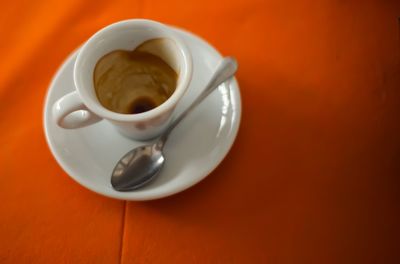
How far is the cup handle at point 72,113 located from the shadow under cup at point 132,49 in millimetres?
15

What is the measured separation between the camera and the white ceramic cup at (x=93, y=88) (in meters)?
0.45

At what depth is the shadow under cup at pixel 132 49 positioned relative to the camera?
445 mm

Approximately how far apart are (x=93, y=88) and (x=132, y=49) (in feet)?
0.27

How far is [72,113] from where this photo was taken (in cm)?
48

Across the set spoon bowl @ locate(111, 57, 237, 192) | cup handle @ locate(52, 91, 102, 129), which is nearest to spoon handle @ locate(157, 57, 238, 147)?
spoon bowl @ locate(111, 57, 237, 192)

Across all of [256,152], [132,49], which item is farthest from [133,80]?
[256,152]

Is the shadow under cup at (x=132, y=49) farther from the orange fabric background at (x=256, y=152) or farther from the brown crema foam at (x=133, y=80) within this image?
the orange fabric background at (x=256, y=152)

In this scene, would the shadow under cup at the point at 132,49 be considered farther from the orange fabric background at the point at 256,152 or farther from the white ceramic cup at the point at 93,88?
the orange fabric background at the point at 256,152

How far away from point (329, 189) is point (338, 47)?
25cm

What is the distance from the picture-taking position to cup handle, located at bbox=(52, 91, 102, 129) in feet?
1.48

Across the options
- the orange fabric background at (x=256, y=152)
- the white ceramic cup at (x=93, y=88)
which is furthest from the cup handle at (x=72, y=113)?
the orange fabric background at (x=256, y=152)

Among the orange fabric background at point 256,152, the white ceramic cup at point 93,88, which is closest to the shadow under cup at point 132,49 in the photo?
the white ceramic cup at point 93,88

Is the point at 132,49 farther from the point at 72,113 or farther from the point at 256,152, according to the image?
the point at 256,152

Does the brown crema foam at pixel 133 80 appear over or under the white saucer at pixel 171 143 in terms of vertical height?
over
